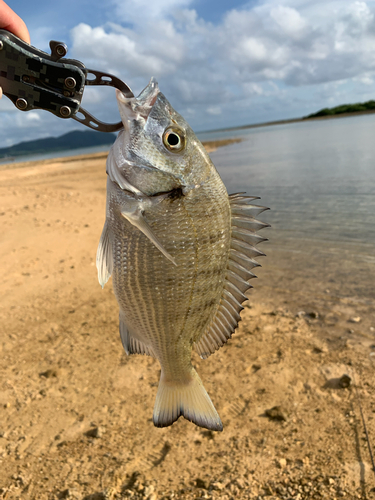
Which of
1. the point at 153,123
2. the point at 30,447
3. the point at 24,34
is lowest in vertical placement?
the point at 30,447

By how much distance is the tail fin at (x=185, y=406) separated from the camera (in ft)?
5.53

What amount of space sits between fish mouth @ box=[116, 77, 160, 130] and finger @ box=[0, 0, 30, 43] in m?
0.56

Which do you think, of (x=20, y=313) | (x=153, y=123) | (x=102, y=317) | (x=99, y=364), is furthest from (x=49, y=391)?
(x=153, y=123)

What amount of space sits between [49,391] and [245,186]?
1218cm

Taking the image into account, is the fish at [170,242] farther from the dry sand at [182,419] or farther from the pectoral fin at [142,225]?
the dry sand at [182,419]

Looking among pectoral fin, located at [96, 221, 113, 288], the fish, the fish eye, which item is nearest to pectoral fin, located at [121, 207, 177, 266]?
the fish

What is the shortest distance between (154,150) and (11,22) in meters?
0.88

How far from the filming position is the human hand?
159cm

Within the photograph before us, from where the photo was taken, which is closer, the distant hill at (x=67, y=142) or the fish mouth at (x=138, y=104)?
the fish mouth at (x=138, y=104)

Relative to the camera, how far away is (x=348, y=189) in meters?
11.6

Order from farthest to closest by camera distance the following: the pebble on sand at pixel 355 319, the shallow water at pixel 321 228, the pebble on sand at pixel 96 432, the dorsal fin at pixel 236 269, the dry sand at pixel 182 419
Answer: the shallow water at pixel 321 228, the pebble on sand at pixel 355 319, the pebble on sand at pixel 96 432, the dry sand at pixel 182 419, the dorsal fin at pixel 236 269

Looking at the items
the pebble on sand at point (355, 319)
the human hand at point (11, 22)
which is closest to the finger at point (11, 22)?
the human hand at point (11, 22)

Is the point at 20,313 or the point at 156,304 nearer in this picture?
the point at 156,304

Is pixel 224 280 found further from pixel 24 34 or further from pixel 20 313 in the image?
pixel 20 313
